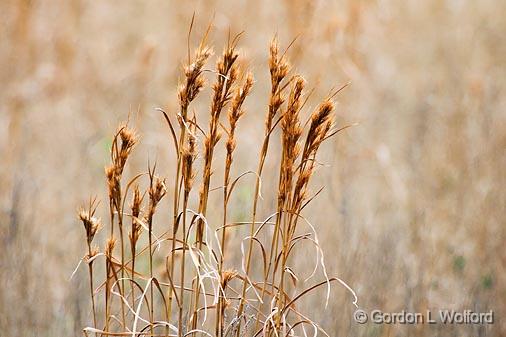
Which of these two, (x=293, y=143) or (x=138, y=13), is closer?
(x=293, y=143)

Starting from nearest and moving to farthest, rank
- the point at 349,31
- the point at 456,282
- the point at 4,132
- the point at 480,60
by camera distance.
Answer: the point at 456,282 → the point at 349,31 → the point at 4,132 → the point at 480,60

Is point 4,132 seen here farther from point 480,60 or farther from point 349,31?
point 480,60

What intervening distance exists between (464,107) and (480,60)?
0.76 m

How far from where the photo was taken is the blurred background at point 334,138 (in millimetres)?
2371

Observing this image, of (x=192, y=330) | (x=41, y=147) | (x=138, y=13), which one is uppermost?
(x=138, y=13)

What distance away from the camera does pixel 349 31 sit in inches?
114

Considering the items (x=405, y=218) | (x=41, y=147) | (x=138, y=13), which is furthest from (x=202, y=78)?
(x=138, y=13)

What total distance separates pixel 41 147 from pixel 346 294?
4.88 feet

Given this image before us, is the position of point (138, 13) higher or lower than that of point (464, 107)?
higher

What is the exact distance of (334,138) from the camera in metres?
3.01

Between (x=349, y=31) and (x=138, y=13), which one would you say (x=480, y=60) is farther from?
(x=138, y=13)

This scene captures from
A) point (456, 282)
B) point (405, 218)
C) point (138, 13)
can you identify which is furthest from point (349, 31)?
point (138, 13)

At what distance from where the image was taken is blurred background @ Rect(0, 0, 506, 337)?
2.37 metres

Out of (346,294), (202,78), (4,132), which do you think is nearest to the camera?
(202,78)
